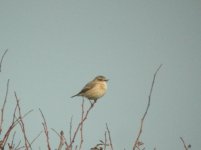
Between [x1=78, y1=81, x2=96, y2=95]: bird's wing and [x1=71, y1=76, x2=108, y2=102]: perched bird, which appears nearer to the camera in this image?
[x1=71, y1=76, x2=108, y2=102]: perched bird

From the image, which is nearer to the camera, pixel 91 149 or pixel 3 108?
pixel 3 108

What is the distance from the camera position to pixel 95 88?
12023 mm

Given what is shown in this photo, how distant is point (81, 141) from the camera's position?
12.8 ft

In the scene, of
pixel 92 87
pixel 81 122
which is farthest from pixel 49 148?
pixel 92 87

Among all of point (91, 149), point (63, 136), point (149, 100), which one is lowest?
point (91, 149)

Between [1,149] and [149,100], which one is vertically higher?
[149,100]

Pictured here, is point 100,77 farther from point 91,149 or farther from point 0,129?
point 0,129

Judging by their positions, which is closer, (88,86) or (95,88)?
(95,88)

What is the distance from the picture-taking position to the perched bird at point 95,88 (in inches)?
465

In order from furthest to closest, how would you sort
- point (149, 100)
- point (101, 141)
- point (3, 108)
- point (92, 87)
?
point (92, 87)
point (101, 141)
point (3, 108)
point (149, 100)

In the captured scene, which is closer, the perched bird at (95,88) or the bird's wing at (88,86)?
the perched bird at (95,88)

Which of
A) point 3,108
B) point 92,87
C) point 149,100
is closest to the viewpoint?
point 149,100

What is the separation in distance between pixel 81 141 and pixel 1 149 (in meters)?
0.87

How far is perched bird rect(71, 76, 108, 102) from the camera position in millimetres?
11813
